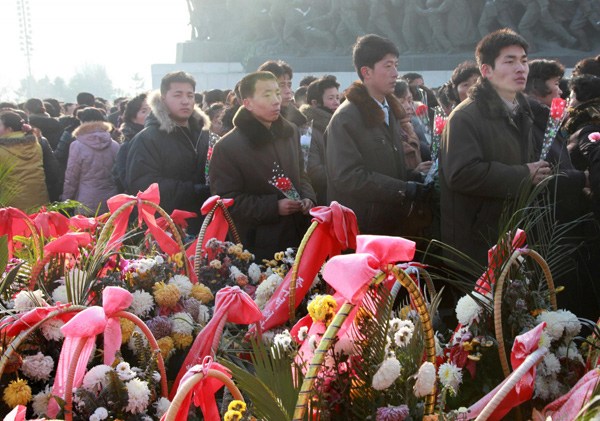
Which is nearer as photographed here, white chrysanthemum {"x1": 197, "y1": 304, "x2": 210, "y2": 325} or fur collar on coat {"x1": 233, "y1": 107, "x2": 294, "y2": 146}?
white chrysanthemum {"x1": 197, "y1": 304, "x2": 210, "y2": 325}

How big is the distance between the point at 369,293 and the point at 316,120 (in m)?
3.86

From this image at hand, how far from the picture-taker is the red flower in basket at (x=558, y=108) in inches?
147

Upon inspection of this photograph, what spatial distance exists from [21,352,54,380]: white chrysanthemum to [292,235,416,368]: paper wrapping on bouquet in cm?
73

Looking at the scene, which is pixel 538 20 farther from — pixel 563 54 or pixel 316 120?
pixel 316 120

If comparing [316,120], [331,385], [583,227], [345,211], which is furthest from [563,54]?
[331,385]

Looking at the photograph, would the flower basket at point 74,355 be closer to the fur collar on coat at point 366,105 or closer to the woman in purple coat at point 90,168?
the fur collar on coat at point 366,105

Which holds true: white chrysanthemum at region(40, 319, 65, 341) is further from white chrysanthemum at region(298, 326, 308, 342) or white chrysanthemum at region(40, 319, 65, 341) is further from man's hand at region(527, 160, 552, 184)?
man's hand at region(527, 160, 552, 184)

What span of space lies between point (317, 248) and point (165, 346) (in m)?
0.62

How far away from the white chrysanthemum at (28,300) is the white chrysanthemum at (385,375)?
A: 1144 mm

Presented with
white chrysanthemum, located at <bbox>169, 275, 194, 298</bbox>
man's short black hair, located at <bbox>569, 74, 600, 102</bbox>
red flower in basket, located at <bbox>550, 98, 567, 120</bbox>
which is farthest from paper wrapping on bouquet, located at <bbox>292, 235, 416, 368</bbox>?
man's short black hair, located at <bbox>569, 74, 600, 102</bbox>

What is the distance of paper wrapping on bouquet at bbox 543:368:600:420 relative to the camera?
69.8 inches

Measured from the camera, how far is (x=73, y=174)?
6.20 meters

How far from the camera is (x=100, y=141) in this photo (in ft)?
20.4

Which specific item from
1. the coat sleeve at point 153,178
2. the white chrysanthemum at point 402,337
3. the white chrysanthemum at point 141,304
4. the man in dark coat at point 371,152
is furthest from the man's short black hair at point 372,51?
the white chrysanthemum at point 402,337
